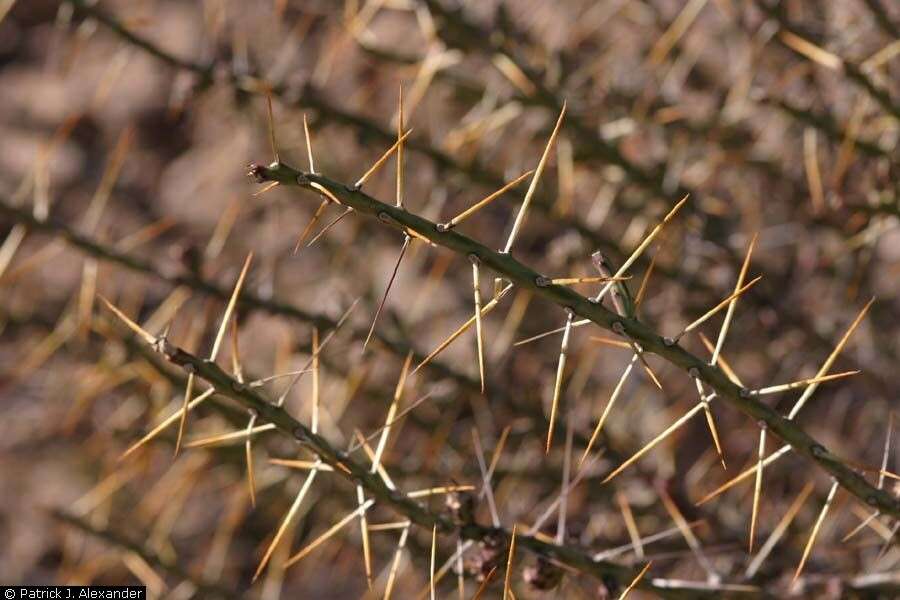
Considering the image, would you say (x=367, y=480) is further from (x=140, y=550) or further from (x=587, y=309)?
(x=140, y=550)

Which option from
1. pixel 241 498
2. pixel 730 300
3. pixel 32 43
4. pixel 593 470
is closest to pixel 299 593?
pixel 241 498

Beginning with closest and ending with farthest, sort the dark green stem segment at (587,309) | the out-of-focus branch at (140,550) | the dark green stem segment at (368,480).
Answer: the dark green stem segment at (587,309)
the dark green stem segment at (368,480)
the out-of-focus branch at (140,550)

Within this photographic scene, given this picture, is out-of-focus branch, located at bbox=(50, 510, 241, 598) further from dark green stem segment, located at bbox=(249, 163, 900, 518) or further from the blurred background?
dark green stem segment, located at bbox=(249, 163, 900, 518)

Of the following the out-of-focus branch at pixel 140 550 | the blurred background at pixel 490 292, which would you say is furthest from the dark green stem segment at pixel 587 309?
the out-of-focus branch at pixel 140 550

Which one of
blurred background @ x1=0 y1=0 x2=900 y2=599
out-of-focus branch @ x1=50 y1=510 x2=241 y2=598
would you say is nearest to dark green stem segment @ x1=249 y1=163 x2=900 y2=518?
blurred background @ x1=0 y1=0 x2=900 y2=599

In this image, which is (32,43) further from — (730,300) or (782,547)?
(730,300)

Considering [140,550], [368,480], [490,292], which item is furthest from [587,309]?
[490,292]

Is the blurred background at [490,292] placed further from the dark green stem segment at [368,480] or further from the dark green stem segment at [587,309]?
the dark green stem segment at [587,309]
